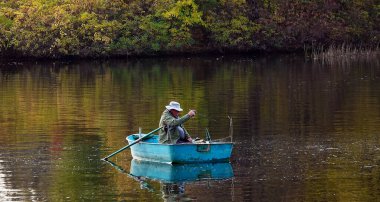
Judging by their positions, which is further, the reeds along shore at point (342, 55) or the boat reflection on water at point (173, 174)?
the reeds along shore at point (342, 55)

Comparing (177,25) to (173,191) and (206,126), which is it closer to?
(206,126)

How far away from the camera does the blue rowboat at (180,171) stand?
915 inches

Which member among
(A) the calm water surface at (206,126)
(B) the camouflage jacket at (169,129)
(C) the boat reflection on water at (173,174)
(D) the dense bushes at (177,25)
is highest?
(D) the dense bushes at (177,25)

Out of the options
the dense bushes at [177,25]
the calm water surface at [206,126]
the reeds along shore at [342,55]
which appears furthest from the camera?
the dense bushes at [177,25]

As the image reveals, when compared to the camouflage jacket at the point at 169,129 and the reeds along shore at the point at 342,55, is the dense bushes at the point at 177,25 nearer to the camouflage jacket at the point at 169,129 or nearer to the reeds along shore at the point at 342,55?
the reeds along shore at the point at 342,55

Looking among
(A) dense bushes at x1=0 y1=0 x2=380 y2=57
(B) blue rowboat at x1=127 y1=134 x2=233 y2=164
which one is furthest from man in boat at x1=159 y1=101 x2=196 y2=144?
(A) dense bushes at x1=0 y1=0 x2=380 y2=57

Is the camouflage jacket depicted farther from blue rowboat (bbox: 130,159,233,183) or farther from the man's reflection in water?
the man's reflection in water

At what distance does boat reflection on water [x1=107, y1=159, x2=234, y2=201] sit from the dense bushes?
47123mm

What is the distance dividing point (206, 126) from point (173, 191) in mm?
11072

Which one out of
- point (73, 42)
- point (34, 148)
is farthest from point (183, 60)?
point (34, 148)

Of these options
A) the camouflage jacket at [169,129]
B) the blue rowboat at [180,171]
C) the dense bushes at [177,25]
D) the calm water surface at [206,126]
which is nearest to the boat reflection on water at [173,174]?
the blue rowboat at [180,171]

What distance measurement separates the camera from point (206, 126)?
1286 inches

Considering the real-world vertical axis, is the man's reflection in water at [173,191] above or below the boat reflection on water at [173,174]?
below

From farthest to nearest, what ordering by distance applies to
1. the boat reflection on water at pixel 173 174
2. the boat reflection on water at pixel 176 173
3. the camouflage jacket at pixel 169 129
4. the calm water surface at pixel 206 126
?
the camouflage jacket at pixel 169 129 → the boat reflection on water at pixel 176 173 → the boat reflection on water at pixel 173 174 → the calm water surface at pixel 206 126
